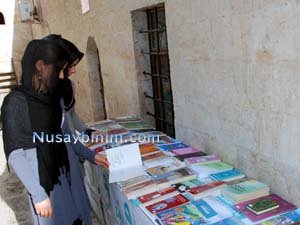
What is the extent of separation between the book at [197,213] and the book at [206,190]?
4 centimetres

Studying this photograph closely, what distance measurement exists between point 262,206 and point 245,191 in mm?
127

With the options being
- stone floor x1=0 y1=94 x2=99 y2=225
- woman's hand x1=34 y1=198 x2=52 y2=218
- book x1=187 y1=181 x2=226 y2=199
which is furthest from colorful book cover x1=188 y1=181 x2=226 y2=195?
stone floor x1=0 y1=94 x2=99 y2=225

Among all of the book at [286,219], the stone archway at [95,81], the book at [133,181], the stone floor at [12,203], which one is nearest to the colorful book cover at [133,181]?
the book at [133,181]

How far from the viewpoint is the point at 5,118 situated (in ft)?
5.86

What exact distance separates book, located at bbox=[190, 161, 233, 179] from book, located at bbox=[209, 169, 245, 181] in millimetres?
36

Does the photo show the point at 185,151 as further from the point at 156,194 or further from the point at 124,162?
the point at 156,194

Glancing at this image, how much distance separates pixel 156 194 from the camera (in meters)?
1.85

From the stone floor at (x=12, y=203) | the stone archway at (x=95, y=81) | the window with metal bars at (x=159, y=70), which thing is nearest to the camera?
the window with metal bars at (x=159, y=70)

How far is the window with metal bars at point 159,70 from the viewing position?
117 inches

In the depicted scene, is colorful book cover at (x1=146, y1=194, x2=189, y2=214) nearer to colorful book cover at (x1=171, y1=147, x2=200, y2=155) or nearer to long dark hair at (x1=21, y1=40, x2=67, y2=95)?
colorful book cover at (x1=171, y1=147, x2=200, y2=155)

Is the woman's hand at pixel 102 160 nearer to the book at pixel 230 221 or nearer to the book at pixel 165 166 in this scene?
the book at pixel 165 166

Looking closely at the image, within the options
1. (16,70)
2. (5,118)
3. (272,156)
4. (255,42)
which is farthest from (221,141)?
(16,70)

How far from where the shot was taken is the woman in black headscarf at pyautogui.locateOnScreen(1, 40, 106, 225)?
1810mm

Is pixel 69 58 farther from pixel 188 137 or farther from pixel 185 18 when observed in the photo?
pixel 188 137
